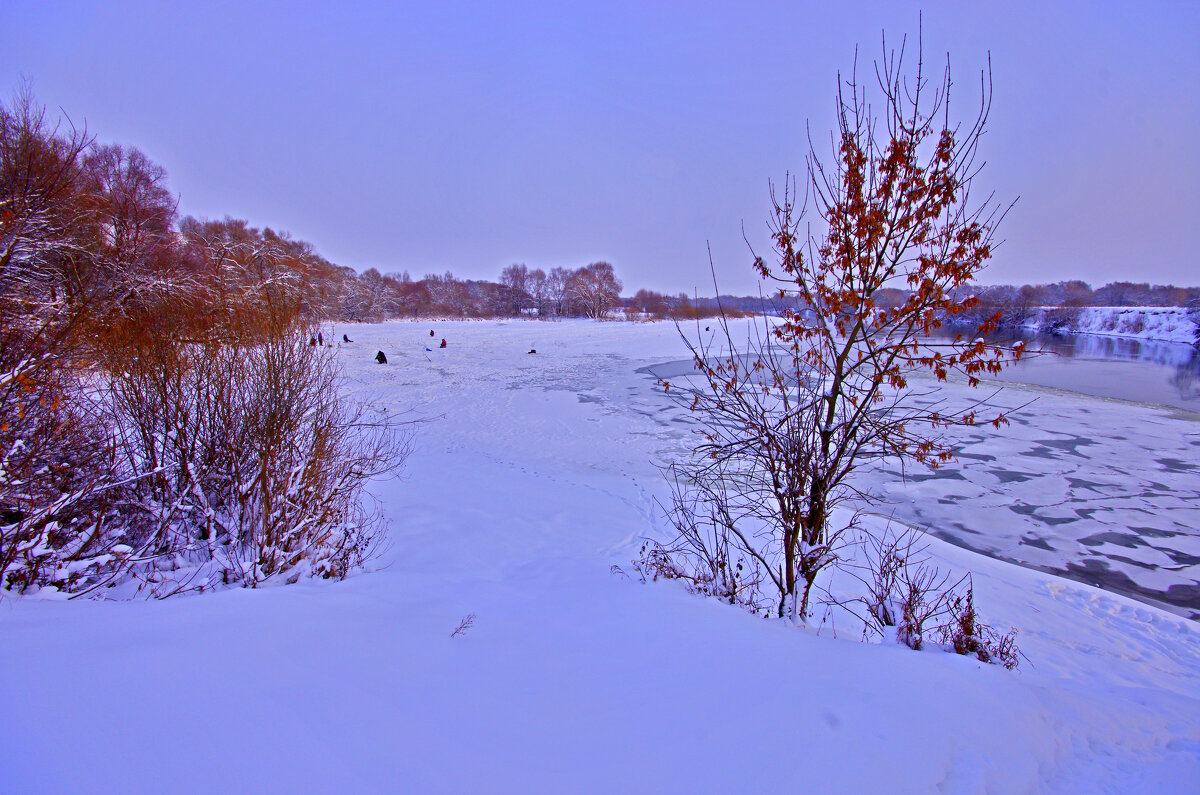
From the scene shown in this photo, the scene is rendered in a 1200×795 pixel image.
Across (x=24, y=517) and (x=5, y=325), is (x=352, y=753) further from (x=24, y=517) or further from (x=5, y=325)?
(x=5, y=325)

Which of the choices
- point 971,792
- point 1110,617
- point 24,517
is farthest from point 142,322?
point 1110,617

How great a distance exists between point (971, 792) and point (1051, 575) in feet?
18.2

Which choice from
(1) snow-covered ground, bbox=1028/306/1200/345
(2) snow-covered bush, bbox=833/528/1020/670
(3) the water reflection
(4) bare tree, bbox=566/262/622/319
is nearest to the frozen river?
(3) the water reflection

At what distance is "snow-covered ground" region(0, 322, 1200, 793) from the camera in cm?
183

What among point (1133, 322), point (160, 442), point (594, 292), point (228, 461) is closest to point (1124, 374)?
point (228, 461)

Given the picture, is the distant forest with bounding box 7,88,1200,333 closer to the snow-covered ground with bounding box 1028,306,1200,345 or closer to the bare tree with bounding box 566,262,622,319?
the snow-covered ground with bounding box 1028,306,1200,345

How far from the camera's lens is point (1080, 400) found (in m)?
16.1

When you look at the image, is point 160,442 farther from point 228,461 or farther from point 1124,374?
point 1124,374

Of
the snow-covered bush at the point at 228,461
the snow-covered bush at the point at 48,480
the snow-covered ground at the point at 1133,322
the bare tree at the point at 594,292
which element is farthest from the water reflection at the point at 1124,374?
the bare tree at the point at 594,292

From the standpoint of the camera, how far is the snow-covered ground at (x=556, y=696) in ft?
5.99

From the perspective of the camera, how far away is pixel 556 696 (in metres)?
2.50

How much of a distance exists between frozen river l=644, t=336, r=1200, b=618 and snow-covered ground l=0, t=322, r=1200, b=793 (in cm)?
146

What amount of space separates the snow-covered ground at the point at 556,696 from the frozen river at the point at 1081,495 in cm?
146

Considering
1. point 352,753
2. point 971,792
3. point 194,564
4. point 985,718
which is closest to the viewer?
point 352,753
